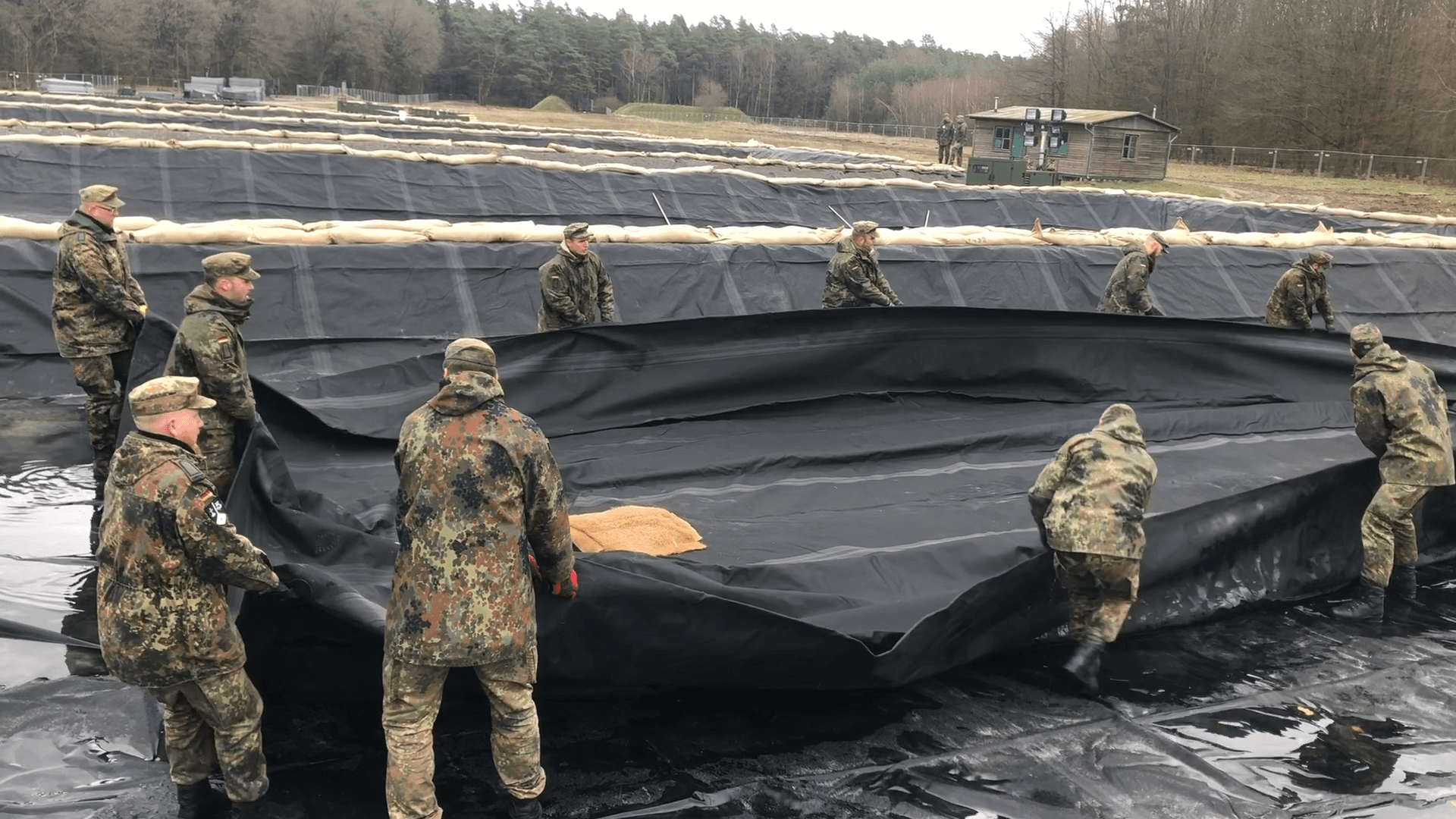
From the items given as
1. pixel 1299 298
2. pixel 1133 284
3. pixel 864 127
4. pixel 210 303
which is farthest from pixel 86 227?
pixel 864 127

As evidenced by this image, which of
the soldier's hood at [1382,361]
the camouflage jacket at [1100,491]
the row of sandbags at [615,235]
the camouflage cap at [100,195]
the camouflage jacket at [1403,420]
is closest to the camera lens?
the camouflage jacket at [1100,491]

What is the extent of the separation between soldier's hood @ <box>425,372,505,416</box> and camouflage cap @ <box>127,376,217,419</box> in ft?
2.80

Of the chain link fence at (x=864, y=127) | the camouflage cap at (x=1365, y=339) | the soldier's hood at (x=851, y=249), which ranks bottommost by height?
the camouflage cap at (x=1365, y=339)

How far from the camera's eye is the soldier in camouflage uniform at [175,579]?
3.68m

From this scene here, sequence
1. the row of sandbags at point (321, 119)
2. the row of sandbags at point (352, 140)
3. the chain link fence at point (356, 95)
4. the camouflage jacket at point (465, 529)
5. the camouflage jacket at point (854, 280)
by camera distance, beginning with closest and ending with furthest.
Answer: the camouflage jacket at point (465, 529) < the camouflage jacket at point (854, 280) < the row of sandbags at point (352, 140) < the row of sandbags at point (321, 119) < the chain link fence at point (356, 95)

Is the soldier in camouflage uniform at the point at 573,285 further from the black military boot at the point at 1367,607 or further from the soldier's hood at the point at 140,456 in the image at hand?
the black military boot at the point at 1367,607

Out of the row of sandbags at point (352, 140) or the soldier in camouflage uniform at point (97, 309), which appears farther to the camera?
the row of sandbags at point (352, 140)

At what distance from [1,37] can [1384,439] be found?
191 ft

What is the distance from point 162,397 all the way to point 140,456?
22 centimetres

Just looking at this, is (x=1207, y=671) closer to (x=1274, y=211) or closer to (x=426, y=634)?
(x=426, y=634)

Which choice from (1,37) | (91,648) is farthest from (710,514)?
(1,37)

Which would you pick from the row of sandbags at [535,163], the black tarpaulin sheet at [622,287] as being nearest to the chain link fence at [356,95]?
the row of sandbags at [535,163]

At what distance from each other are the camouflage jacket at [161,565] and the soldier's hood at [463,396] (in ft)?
2.72

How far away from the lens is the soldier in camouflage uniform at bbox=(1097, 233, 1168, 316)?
10.2 metres
